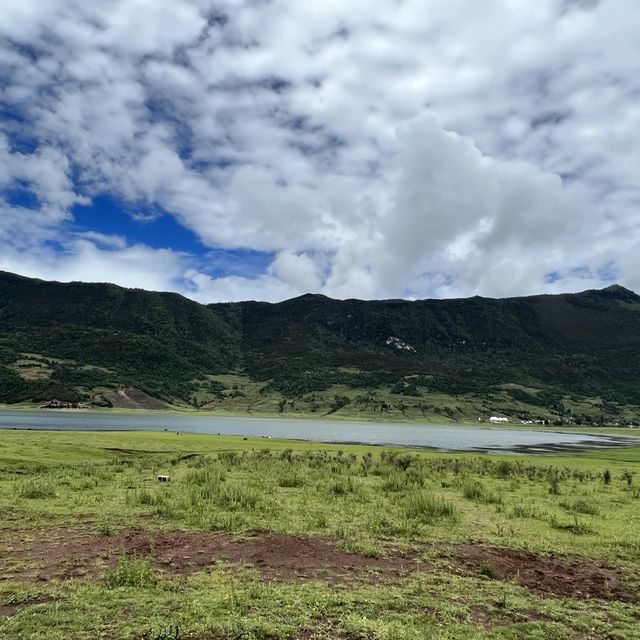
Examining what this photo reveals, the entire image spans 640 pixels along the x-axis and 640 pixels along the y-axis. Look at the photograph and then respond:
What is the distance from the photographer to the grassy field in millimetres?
8703

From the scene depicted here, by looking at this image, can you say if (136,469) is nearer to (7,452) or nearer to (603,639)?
(7,452)

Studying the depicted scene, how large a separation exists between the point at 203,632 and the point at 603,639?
6.44 m

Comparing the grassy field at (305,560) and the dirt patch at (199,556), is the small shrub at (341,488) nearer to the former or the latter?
the grassy field at (305,560)

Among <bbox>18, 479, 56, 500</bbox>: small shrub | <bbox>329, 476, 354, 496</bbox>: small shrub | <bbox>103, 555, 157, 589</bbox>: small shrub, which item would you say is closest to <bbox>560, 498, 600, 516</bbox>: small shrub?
<bbox>329, 476, 354, 496</bbox>: small shrub

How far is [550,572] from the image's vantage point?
41.8ft

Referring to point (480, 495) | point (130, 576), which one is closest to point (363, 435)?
point (480, 495)

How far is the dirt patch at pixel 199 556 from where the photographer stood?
11383 mm

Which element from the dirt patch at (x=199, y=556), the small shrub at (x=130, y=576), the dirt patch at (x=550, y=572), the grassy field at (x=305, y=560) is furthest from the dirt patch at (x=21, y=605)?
the dirt patch at (x=550, y=572)

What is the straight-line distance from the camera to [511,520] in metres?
19.0

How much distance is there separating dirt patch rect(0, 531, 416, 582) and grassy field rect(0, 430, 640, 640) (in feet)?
0.18

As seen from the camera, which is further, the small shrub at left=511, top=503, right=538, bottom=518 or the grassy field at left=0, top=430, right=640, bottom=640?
the small shrub at left=511, top=503, right=538, bottom=518

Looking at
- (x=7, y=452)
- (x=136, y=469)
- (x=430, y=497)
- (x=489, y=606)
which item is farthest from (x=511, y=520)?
(x=7, y=452)

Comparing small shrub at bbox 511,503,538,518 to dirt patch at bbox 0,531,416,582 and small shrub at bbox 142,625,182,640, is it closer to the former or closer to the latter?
dirt patch at bbox 0,531,416,582

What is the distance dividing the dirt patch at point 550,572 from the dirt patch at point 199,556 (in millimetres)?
2075
